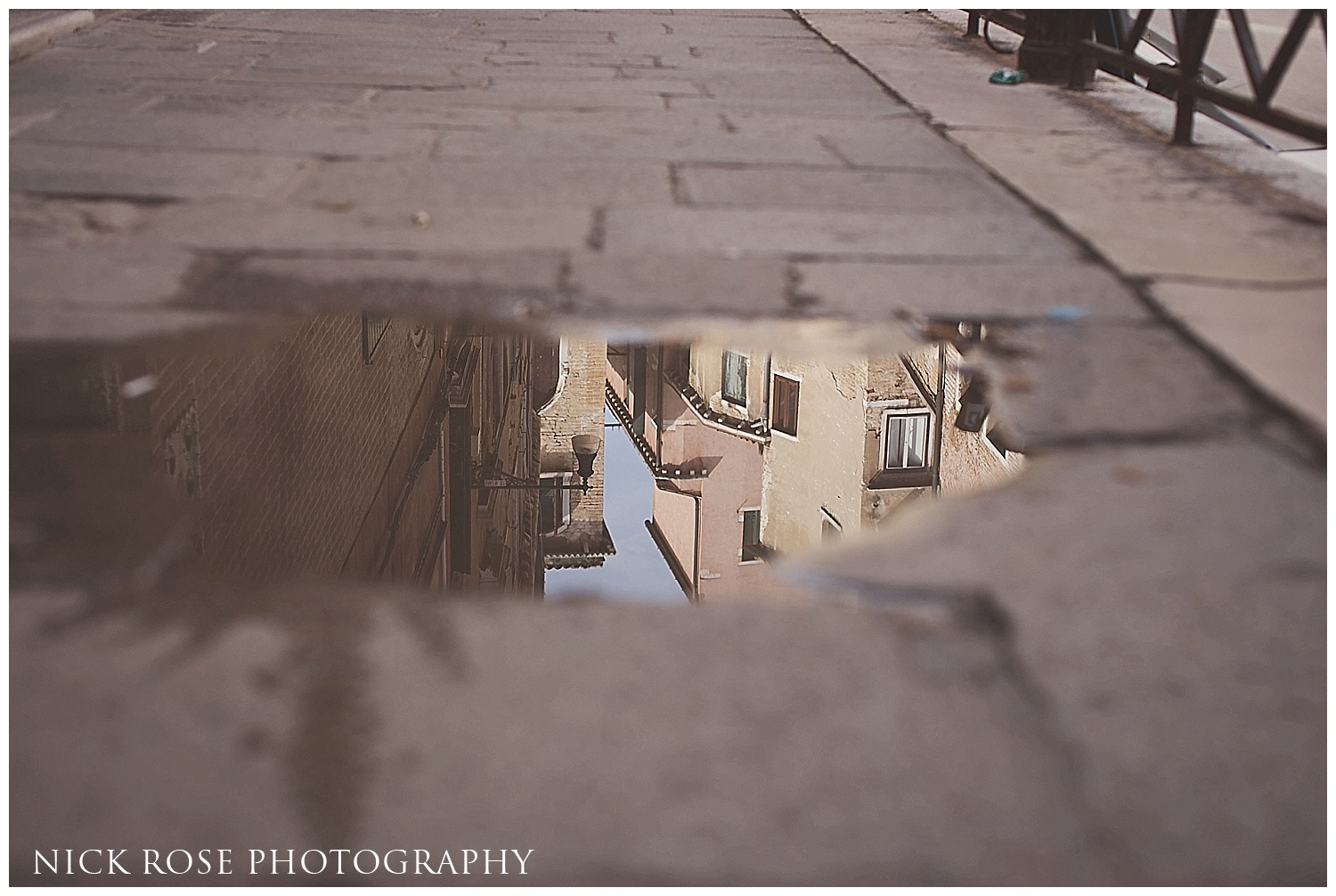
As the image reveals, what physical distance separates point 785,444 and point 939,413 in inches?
11.5

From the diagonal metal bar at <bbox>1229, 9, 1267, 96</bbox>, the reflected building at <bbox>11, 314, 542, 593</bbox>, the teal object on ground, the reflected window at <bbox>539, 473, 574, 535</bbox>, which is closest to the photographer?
the reflected building at <bbox>11, 314, 542, 593</bbox>

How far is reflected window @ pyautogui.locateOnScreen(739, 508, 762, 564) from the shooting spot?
1757mm

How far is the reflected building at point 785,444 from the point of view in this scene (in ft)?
6.02

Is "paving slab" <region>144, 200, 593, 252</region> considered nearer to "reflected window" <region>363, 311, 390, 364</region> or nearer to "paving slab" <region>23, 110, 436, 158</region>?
"reflected window" <region>363, 311, 390, 364</region>

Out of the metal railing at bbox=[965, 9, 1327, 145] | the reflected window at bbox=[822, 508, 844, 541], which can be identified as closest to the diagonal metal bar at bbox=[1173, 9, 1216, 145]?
the metal railing at bbox=[965, 9, 1327, 145]

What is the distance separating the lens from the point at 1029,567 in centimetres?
143

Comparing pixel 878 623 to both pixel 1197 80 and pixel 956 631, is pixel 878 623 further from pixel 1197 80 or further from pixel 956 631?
pixel 1197 80

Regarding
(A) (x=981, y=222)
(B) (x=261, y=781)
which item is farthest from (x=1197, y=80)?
(B) (x=261, y=781)

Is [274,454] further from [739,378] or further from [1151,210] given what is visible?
[1151,210]

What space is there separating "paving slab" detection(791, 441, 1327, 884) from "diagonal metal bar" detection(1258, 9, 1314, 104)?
6.53 feet

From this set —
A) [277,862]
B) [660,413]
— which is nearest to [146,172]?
[660,413]

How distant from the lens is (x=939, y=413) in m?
2.20

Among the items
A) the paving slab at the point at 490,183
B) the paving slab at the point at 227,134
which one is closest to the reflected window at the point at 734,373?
the paving slab at the point at 490,183

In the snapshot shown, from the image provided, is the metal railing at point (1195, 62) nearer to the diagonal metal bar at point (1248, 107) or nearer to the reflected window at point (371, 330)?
the diagonal metal bar at point (1248, 107)
